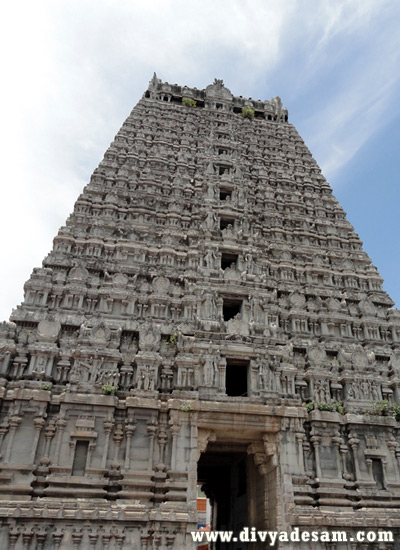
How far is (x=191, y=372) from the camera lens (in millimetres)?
18078

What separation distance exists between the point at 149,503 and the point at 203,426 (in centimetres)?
335

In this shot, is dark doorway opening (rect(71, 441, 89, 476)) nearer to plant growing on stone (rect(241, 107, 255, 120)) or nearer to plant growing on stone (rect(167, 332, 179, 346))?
plant growing on stone (rect(167, 332, 179, 346))

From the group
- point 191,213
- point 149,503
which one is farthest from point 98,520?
point 191,213

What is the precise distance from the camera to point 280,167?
Answer: 3225 cm

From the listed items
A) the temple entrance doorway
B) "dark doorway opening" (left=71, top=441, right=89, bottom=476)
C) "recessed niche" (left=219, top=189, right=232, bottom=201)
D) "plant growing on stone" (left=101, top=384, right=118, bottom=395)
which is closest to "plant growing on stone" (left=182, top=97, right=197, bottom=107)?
"recessed niche" (left=219, top=189, right=232, bottom=201)

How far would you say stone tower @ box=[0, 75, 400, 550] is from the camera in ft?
50.3

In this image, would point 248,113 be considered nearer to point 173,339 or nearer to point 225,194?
point 225,194

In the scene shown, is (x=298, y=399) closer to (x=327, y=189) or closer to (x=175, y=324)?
(x=175, y=324)

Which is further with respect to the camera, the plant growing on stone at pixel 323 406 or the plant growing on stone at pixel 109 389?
the plant growing on stone at pixel 323 406

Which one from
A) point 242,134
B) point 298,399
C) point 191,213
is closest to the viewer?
point 298,399

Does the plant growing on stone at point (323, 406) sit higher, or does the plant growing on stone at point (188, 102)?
the plant growing on stone at point (188, 102)

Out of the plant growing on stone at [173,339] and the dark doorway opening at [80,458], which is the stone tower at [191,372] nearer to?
the dark doorway opening at [80,458]

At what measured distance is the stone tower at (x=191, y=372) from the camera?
15336mm

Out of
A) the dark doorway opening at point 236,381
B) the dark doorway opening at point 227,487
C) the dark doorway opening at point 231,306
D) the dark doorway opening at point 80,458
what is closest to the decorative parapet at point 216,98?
the dark doorway opening at point 231,306
